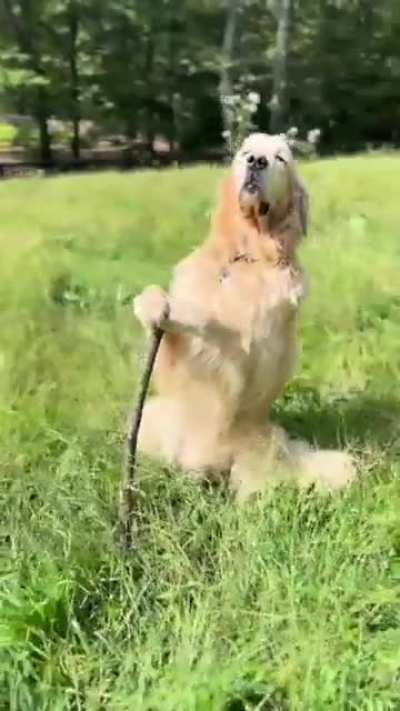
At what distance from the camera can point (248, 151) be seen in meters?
3.44

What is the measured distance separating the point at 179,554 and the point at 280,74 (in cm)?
1907

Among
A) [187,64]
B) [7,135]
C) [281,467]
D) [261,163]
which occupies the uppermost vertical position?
[187,64]

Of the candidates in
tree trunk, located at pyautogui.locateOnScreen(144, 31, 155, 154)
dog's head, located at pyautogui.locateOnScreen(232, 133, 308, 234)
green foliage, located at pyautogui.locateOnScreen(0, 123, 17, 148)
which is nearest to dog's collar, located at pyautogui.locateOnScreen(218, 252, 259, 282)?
dog's head, located at pyautogui.locateOnScreen(232, 133, 308, 234)

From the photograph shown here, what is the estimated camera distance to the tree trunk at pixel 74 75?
20953 mm

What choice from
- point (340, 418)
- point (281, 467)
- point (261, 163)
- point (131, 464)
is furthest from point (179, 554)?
point (340, 418)

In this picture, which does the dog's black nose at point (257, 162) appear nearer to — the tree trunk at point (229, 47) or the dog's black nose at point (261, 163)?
the dog's black nose at point (261, 163)

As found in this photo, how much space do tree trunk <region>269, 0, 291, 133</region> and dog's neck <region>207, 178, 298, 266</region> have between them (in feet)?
57.2

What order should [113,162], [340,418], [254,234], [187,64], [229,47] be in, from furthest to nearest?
1. [187,64]
2. [229,47]
3. [113,162]
4. [340,418]
5. [254,234]

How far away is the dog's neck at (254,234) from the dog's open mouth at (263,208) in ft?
0.04

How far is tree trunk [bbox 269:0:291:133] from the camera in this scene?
20.9 m

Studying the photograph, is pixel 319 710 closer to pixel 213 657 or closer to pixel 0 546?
pixel 213 657

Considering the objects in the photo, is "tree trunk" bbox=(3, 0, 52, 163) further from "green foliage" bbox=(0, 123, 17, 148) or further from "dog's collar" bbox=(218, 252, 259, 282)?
"dog's collar" bbox=(218, 252, 259, 282)

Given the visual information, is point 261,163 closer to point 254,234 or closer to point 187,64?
point 254,234

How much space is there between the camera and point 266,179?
11.1 feet
